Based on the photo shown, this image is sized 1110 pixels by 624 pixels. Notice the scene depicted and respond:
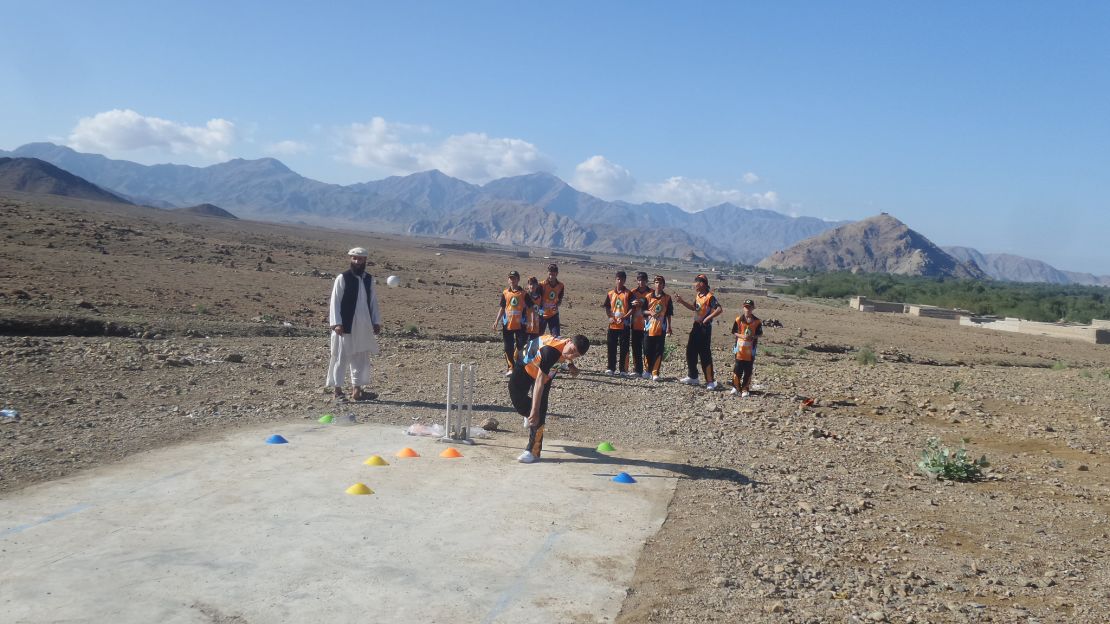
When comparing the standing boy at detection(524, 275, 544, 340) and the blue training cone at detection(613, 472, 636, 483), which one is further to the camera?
the standing boy at detection(524, 275, 544, 340)

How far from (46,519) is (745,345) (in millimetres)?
9910

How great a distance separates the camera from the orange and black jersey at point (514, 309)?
44.1ft

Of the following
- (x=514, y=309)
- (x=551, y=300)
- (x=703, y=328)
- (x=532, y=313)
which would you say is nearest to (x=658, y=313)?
(x=703, y=328)

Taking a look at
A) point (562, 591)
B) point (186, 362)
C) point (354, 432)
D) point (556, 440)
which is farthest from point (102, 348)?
point (562, 591)

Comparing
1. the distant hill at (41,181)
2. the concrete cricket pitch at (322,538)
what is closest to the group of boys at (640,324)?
the concrete cricket pitch at (322,538)

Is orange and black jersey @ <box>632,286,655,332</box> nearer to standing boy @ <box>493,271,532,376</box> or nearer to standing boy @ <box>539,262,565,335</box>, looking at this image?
standing boy @ <box>539,262,565,335</box>

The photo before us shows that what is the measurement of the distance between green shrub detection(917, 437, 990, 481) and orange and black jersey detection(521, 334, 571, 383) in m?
4.27

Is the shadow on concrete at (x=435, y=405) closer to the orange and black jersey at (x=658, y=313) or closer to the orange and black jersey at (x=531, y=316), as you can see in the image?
the orange and black jersey at (x=531, y=316)

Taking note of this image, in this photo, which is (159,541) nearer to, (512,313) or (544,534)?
(544,534)

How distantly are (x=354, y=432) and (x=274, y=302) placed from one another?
54.2 ft

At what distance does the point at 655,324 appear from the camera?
573 inches

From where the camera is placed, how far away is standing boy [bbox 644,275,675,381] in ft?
47.6

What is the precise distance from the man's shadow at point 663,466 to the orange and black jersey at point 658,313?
209 inches

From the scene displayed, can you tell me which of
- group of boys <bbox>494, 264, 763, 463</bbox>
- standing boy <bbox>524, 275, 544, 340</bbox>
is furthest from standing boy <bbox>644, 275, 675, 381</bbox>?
standing boy <bbox>524, 275, 544, 340</bbox>
